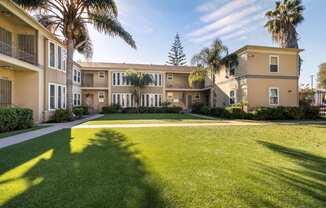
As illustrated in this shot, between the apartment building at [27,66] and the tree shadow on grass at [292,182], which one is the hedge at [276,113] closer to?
the tree shadow on grass at [292,182]

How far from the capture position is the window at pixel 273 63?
63.7 feet

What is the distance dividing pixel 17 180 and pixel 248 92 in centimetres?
1890

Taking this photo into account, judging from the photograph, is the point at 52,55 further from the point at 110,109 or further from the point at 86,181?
the point at 86,181

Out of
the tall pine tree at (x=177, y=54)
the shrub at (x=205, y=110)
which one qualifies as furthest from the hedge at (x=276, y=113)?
the tall pine tree at (x=177, y=54)

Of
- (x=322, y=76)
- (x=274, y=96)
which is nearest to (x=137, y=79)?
(x=274, y=96)

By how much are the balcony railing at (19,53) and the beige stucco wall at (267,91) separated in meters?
18.5

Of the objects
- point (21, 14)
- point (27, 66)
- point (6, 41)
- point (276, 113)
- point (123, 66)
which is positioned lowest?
point (276, 113)

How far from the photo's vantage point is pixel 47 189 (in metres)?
3.41

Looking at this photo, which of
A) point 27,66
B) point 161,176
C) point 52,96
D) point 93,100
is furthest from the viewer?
point 93,100

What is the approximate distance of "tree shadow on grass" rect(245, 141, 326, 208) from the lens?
305 cm

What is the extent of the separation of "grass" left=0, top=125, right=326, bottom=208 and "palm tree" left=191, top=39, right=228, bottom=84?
51.8 ft

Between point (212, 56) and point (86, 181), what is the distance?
65.2 ft

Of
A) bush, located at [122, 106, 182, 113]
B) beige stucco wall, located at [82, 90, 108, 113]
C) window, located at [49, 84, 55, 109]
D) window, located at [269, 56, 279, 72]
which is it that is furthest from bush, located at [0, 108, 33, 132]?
window, located at [269, 56, 279, 72]

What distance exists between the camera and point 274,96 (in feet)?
63.7
